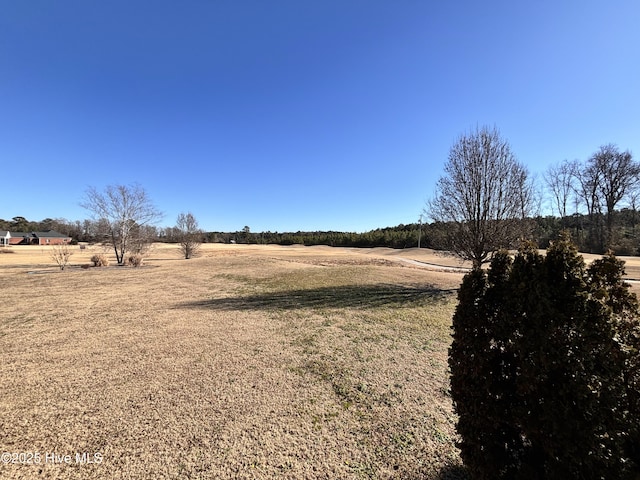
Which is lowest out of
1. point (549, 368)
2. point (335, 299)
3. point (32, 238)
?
point (335, 299)

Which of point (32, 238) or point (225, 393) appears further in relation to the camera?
point (32, 238)

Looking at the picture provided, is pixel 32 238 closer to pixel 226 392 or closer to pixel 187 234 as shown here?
pixel 187 234

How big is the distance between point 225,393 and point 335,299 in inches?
249

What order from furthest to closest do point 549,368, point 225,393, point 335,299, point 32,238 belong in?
point 32,238 < point 335,299 < point 225,393 < point 549,368

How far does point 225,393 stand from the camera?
3646mm

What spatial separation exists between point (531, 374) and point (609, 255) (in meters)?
1.14

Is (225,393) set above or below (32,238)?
below

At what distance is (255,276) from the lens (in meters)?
15.6

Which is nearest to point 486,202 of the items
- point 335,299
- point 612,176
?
point 335,299

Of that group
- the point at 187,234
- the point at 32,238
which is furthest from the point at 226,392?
the point at 32,238

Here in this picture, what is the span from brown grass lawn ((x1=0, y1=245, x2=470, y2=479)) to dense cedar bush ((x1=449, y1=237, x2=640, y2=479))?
0.75 meters

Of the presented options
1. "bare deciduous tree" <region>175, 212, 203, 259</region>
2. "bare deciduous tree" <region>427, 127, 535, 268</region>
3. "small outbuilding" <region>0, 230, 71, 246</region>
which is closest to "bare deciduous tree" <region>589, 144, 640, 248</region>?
"bare deciduous tree" <region>427, 127, 535, 268</region>

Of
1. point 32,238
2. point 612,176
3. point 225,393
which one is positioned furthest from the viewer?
point 32,238

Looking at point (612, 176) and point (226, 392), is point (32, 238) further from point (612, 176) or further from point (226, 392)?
point (612, 176)
